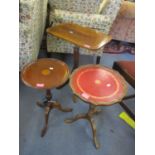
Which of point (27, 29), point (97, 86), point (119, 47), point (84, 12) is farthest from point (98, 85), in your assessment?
point (119, 47)

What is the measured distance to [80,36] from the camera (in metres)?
1.85

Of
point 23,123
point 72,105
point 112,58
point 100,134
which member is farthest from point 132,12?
point 23,123

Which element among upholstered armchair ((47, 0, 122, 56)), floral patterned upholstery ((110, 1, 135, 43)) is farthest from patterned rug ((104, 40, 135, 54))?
upholstered armchair ((47, 0, 122, 56))

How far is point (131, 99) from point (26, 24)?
1.34m

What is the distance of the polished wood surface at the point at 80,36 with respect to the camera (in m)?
1.75

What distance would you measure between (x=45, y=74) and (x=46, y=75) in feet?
0.05

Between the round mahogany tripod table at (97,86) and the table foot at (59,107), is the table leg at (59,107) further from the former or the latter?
the round mahogany tripod table at (97,86)

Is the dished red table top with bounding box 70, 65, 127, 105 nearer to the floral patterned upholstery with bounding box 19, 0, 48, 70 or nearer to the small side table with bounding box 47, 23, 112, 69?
the small side table with bounding box 47, 23, 112, 69

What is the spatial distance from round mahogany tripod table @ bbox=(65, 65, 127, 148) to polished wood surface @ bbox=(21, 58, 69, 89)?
10 cm

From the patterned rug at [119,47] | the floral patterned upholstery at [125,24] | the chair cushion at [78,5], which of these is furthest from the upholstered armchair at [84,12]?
the patterned rug at [119,47]

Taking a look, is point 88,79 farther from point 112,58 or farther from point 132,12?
point 132,12

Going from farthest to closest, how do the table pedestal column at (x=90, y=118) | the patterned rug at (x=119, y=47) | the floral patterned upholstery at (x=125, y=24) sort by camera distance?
1. the patterned rug at (x=119, y=47)
2. the floral patterned upholstery at (x=125, y=24)
3. the table pedestal column at (x=90, y=118)

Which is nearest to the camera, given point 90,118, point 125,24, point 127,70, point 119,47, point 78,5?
point 90,118

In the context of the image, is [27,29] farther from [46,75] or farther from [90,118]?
[90,118]
